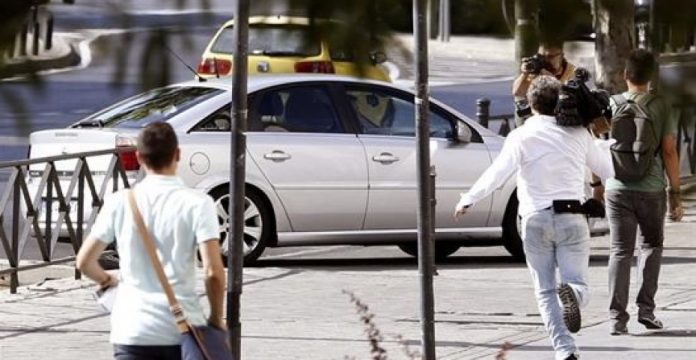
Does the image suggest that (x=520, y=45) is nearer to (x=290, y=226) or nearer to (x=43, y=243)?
(x=43, y=243)

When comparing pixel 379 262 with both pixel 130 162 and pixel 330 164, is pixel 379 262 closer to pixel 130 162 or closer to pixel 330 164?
pixel 330 164

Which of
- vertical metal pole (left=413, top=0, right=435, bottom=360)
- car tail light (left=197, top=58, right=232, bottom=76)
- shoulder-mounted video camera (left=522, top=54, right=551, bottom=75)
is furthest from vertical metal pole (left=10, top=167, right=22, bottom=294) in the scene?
shoulder-mounted video camera (left=522, top=54, right=551, bottom=75)

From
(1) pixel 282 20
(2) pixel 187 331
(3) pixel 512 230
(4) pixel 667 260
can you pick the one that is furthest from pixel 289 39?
(4) pixel 667 260

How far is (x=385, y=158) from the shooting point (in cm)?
1277

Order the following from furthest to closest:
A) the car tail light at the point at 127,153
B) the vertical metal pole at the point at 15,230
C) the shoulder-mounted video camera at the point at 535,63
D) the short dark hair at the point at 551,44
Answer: the car tail light at the point at 127,153 < the vertical metal pole at the point at 15,230 < the shoulder-mounted video camera at the point at 535,63 < the short dark hair at the point at 551,44

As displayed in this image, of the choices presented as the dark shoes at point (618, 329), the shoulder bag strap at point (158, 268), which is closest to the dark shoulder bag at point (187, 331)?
the shoulder bag strap at point (158, 268)

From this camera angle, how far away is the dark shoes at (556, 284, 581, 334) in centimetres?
874

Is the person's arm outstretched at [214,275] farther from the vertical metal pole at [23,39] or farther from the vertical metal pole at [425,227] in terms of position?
the vertical metal pole at [425,227]

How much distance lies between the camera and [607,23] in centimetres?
352

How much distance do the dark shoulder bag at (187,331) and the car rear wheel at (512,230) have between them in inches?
280

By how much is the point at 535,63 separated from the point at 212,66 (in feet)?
5.15

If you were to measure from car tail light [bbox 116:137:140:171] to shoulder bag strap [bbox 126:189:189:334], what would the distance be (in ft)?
18.3

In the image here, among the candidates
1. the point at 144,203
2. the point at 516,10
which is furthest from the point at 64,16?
the point at 144,203

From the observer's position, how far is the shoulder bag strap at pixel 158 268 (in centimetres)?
606
